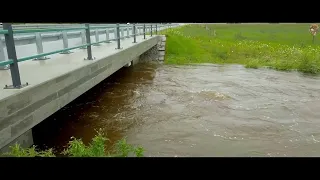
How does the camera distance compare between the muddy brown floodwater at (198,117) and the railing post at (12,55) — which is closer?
the railing post at (12,55)

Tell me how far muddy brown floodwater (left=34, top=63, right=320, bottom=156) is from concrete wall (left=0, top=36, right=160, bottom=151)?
1.28 m

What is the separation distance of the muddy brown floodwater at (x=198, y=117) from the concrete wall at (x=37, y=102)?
1277 mm

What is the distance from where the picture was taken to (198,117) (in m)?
8.07

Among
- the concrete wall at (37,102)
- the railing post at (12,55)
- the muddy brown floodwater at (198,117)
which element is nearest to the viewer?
the concrete wall at (37,102)

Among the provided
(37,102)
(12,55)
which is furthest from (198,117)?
(12,55)

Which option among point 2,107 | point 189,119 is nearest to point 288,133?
point 189,119

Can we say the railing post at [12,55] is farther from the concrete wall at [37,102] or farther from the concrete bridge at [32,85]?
the concrete wall at [37,102]

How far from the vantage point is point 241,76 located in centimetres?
1475

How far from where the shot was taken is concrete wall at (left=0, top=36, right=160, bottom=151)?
3.36 meters

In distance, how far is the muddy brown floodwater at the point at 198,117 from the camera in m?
6.27

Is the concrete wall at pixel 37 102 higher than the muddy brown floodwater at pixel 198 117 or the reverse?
higher

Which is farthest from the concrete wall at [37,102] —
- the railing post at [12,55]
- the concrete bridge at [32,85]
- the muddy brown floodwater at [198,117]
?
the muddy brown floodwater at [198,117]
